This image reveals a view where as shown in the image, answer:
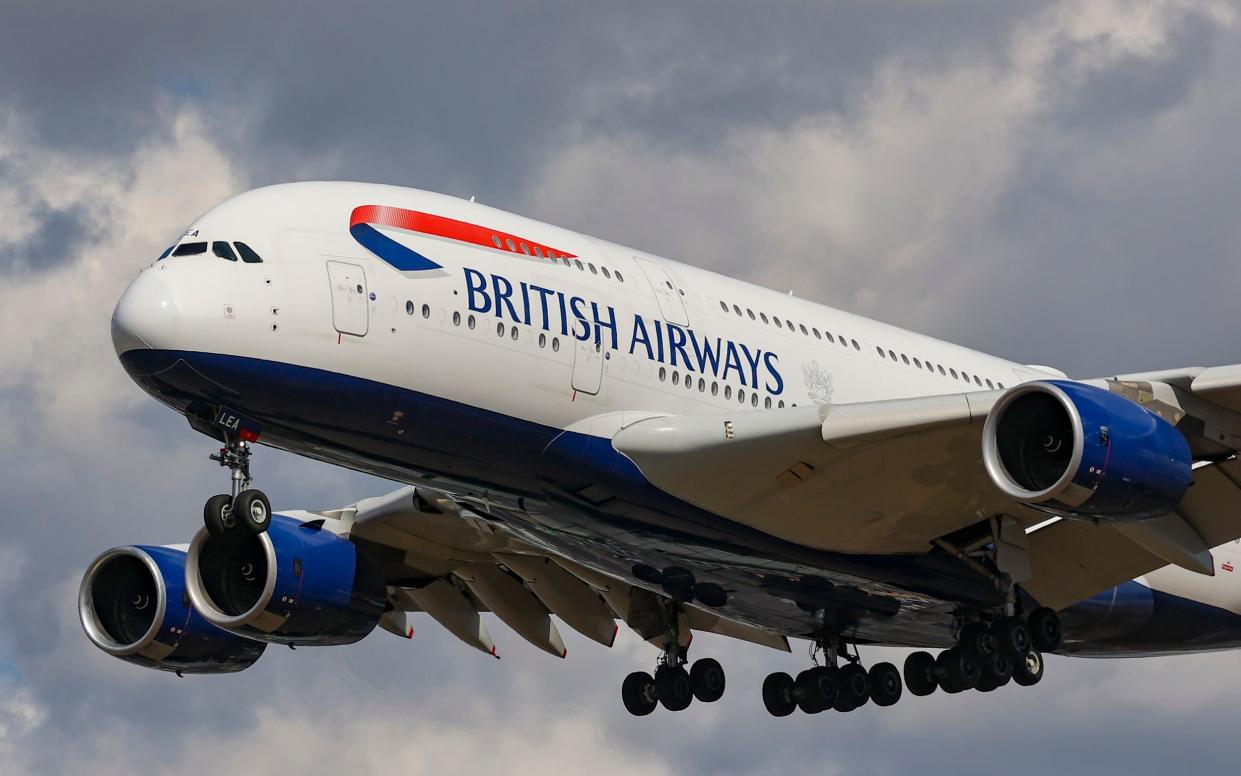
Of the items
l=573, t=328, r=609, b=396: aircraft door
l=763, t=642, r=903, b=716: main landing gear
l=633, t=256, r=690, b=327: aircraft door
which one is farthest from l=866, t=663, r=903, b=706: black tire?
l=573, t=328, r=609, b=396: aircraft door

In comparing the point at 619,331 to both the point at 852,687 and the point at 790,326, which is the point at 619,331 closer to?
the point at 790,326

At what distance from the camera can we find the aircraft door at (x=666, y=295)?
2945cm

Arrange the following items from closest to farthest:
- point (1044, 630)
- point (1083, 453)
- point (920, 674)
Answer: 1. point (1083, 453)
2. point (1044, 630)
3. point (920, 674)

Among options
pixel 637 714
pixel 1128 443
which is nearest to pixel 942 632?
pixel 637 714

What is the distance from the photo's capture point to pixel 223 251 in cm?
2672

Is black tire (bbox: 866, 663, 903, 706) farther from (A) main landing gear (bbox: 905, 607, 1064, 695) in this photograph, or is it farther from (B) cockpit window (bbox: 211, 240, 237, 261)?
(B) cockpit window (bbox: 211, 240, 237, 261)

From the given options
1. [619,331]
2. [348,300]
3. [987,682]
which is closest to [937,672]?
[987,682]

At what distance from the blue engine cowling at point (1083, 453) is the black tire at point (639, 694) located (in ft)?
33.7

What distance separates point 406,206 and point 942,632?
11766 mm

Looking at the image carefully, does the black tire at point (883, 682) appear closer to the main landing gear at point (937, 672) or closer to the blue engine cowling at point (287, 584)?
the main landing gear at point (937, 672)

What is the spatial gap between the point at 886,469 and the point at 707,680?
8036mm

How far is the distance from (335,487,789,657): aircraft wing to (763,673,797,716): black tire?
90 cm

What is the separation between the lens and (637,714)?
35.7 m

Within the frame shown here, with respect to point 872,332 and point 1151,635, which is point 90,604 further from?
point 1151,635
